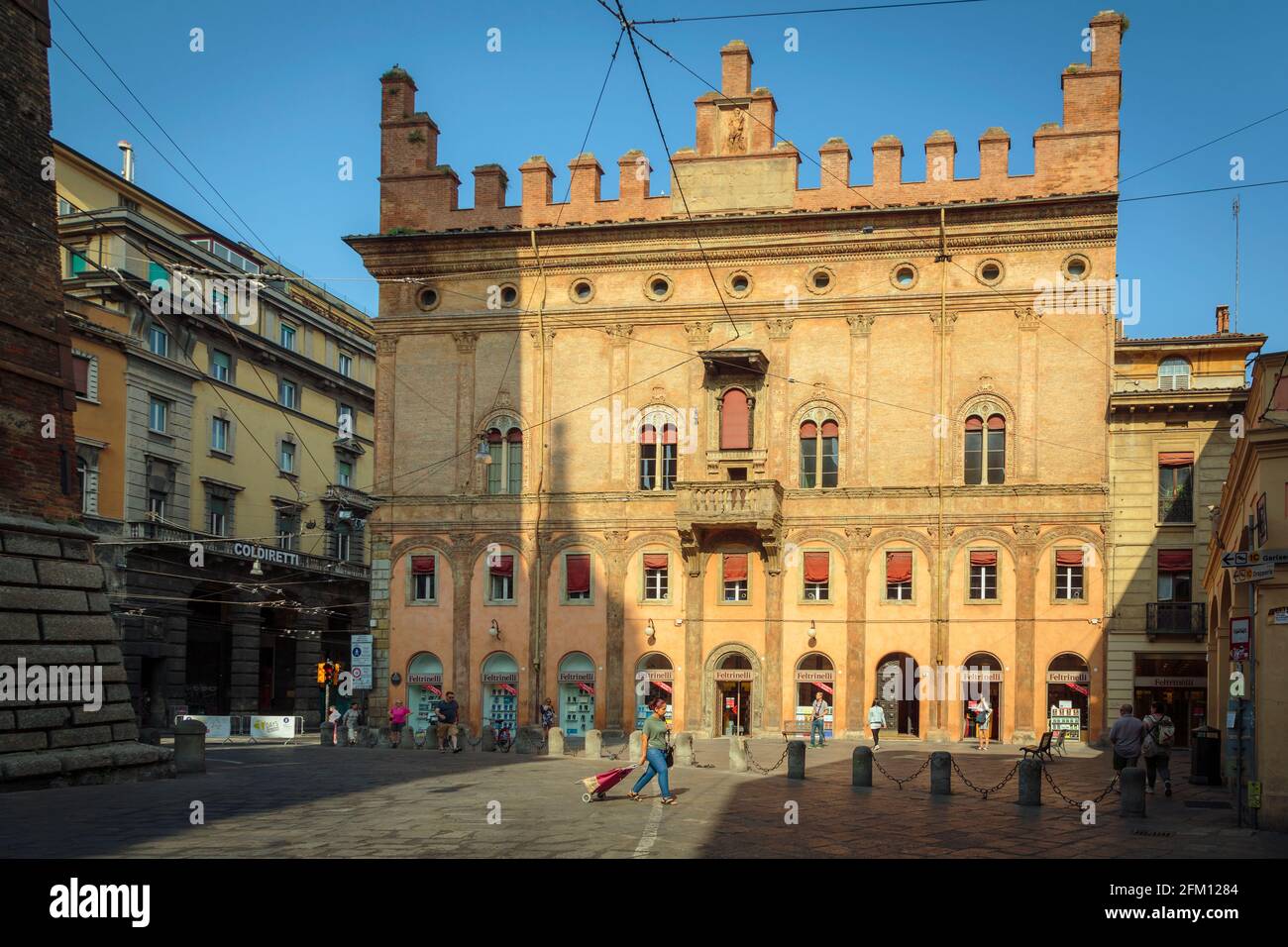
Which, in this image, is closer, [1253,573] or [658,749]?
[1253,573]

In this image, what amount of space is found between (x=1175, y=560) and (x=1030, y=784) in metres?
20.8

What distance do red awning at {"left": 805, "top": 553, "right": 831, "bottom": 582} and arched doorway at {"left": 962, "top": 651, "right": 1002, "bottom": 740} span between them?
5.06 meters

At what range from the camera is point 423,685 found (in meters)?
44.9

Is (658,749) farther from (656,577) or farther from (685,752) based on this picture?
(656,577)

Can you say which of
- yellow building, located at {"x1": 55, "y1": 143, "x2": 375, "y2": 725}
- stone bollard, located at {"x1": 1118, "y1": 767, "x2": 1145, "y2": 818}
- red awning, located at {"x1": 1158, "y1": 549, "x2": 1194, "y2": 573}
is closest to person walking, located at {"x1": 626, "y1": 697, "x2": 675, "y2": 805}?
stone bollard, located at {"x1": 1118, "y1": 767, "x2": 1145, "y2": 818}

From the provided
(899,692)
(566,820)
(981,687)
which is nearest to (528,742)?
(899,692)

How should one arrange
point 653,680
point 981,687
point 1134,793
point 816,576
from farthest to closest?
point 653,680 → point 816,576 → point 981,687 → point 1134,793

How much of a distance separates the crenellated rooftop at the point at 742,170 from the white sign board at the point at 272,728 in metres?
17.3

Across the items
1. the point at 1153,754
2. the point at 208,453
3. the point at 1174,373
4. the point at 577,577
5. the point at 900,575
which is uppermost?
the point at 1174,373

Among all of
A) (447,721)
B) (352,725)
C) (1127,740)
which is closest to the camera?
(1127,740)

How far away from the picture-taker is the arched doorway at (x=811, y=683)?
41469 mm

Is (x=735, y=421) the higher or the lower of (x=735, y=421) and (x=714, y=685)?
the higher
